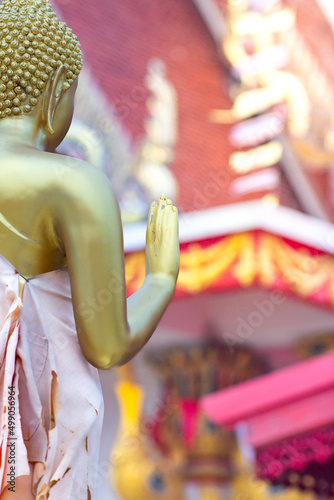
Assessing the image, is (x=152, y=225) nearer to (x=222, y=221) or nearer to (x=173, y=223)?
(x=173, y=223)

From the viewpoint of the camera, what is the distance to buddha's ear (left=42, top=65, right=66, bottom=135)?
1357 millimetres

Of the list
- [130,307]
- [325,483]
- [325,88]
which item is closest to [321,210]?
[325,88]

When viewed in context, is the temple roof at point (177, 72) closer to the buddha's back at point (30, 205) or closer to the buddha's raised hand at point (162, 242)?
the buddha's raised hand at point (162, 242)

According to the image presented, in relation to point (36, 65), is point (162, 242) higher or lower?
lower

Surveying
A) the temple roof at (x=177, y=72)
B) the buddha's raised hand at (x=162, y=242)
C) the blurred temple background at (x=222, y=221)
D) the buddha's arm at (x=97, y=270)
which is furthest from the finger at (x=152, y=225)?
the temple roof at (x=177, y=72)

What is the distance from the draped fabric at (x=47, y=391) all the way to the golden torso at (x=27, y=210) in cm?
2

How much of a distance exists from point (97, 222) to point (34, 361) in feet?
0.74

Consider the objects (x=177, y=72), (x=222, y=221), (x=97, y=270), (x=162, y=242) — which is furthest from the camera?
(x=177, y=72)

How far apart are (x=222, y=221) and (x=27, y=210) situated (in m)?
3.20

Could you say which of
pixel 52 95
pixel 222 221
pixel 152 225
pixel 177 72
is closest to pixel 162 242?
pixel 152 225

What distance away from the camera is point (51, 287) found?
1327 millimetres

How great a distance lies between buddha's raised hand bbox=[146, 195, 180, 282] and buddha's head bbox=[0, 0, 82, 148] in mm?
204

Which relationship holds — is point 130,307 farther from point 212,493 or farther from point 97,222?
point 212,493

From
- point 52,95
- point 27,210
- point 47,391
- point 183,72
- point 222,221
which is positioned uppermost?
point 52,95
